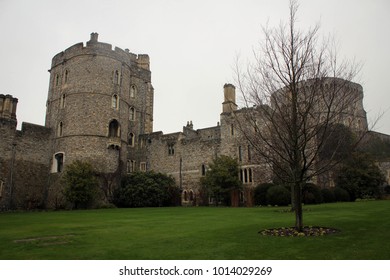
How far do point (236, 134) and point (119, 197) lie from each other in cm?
1271

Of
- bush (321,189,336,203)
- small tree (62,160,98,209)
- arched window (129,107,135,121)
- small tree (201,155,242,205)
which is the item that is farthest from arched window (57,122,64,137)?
bush (321,189,336,203)

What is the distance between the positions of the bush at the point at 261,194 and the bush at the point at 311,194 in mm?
2660

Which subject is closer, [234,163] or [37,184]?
[234,163]

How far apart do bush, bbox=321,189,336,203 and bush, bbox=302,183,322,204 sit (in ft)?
3.19

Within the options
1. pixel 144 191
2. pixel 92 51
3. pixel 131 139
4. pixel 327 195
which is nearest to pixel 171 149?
pixel 131 139

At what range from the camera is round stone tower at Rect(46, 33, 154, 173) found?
3109 centimetres

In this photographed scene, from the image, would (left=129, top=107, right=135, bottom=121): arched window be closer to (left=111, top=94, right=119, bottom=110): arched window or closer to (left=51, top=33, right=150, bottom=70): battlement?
(left=111, top=94, right=119, bottom=110): arched window

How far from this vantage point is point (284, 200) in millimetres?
23984

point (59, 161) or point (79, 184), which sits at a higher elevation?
point (59, 161)

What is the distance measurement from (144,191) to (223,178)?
26.4 feet

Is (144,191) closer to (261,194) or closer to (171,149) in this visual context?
(171,149)

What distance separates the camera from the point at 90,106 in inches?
1242

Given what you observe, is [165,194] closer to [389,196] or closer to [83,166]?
[83,166]

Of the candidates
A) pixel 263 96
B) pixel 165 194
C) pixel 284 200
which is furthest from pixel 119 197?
pixel 263 96
